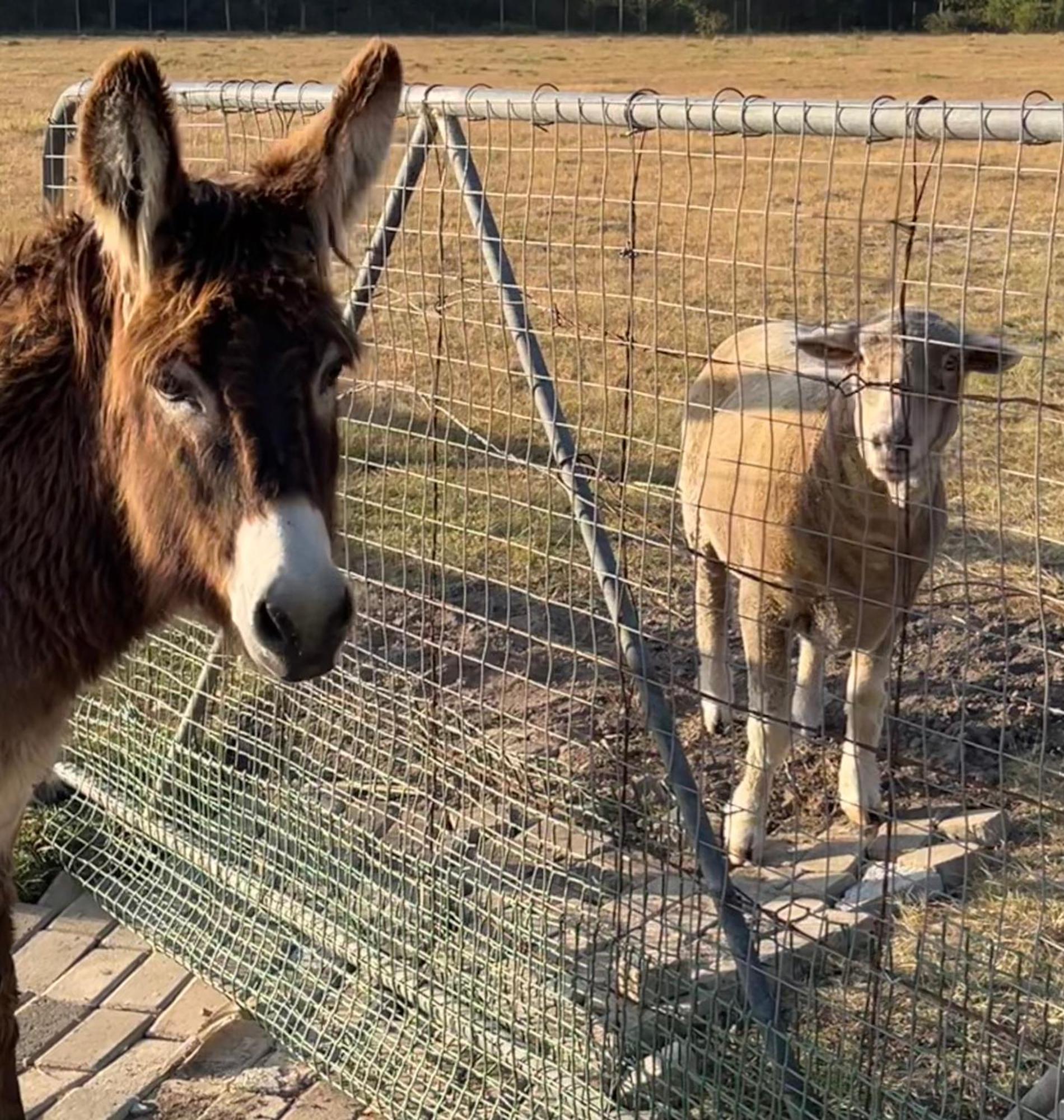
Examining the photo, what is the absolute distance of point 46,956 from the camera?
4.66 metres

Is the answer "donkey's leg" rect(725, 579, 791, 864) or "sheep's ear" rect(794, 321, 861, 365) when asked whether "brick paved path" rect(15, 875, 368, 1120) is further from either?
"sheep's ear" rect(794, 321, 861, 365)

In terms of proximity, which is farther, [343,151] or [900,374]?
[900,374]

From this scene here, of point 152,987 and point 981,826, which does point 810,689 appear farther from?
point 152,987

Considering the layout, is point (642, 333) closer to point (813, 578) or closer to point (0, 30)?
point (813, 578)

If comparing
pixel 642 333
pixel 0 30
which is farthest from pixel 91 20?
pixel 642 333

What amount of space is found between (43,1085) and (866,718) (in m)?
2.91

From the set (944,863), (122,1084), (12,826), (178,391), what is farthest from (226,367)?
(944,863)

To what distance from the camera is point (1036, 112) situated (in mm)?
2406

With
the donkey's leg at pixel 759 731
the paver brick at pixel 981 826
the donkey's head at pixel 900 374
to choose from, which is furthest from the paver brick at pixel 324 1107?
the donkey's head at pixel 900 374

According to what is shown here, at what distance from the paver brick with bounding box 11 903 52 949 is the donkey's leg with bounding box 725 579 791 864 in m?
2.34

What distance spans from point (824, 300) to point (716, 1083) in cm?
186

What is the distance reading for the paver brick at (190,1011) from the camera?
14.1 feet

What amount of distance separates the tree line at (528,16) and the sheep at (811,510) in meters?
52.9

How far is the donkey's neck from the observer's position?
9.94 ft
